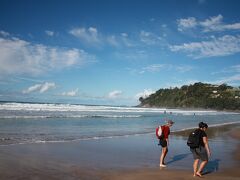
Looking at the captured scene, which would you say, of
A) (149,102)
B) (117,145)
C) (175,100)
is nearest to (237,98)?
(175,100)

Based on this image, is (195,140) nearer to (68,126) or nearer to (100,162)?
(100,162)

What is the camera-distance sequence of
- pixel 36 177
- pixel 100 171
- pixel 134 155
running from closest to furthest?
1. pixel 36 177
2. pixel 100 171
3. pixel 134 155

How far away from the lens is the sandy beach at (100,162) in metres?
8.76

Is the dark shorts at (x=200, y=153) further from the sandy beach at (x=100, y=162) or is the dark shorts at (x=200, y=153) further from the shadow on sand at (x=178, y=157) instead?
the shadow on sand at (x=178, y=157)

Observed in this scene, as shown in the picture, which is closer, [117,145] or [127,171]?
[127,171]

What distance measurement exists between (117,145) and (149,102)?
535ft

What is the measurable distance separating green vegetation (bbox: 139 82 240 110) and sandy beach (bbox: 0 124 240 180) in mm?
120936

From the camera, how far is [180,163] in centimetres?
1084

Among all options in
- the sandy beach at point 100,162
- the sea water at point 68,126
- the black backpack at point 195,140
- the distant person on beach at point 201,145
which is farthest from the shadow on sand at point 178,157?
the sea water at point 68,126

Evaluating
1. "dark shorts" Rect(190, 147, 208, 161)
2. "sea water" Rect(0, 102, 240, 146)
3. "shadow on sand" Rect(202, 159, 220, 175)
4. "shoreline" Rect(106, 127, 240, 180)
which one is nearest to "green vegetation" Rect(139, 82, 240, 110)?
"sea water" Rect(0, 102, 240, 146)

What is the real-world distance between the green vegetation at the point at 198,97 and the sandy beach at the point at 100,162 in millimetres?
120936

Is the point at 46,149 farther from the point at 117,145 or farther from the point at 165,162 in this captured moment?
the point at 165,162

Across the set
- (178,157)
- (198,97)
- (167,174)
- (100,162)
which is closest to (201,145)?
(167,174)

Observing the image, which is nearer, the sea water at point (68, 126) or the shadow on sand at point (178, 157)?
the shadow on sand at point (178, 157)
